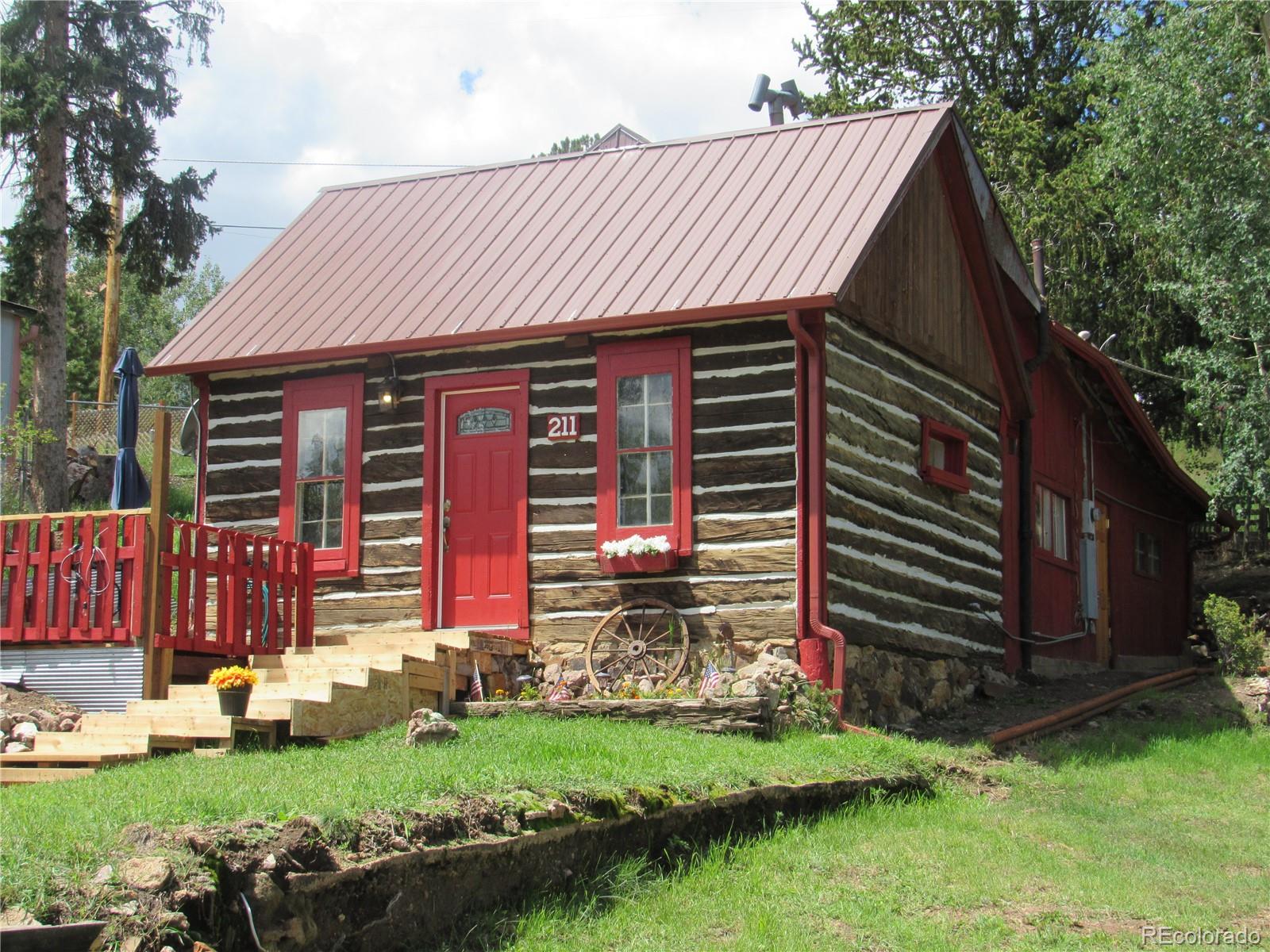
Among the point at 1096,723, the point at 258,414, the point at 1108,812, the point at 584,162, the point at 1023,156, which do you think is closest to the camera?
the point at 1108,812

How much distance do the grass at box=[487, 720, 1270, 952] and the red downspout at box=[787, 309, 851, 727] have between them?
66.5 inches

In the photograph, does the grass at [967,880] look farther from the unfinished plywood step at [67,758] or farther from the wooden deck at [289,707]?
the unfinished plywood step at [67,758]

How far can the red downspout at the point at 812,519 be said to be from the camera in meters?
11.7

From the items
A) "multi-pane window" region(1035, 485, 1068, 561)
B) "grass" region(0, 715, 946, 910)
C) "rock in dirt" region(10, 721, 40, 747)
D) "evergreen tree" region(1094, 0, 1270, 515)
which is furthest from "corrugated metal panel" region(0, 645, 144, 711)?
"evergreen tree" region(1094, 0, 1270, 515)

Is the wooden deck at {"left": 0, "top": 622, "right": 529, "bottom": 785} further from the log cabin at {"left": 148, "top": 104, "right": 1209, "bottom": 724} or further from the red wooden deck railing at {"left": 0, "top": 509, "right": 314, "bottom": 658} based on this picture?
the log cabin at {"left": 148, "top": 104, "right": 1209, "bottom": 724}

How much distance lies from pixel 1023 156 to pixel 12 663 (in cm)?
2014

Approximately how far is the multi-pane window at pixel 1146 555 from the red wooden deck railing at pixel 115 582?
575 inches

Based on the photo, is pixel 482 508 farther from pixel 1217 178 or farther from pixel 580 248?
pixel 1217 178

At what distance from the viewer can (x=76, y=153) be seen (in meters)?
23.2

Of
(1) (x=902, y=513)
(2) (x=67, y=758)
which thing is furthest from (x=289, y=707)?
(1) (x=902, y=513)

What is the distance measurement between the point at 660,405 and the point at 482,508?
2.02 m

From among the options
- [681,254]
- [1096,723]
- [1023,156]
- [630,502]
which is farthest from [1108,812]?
[1023,156]

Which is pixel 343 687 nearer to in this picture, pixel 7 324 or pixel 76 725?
pixel 76 725

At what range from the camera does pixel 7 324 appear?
29.2 meters
